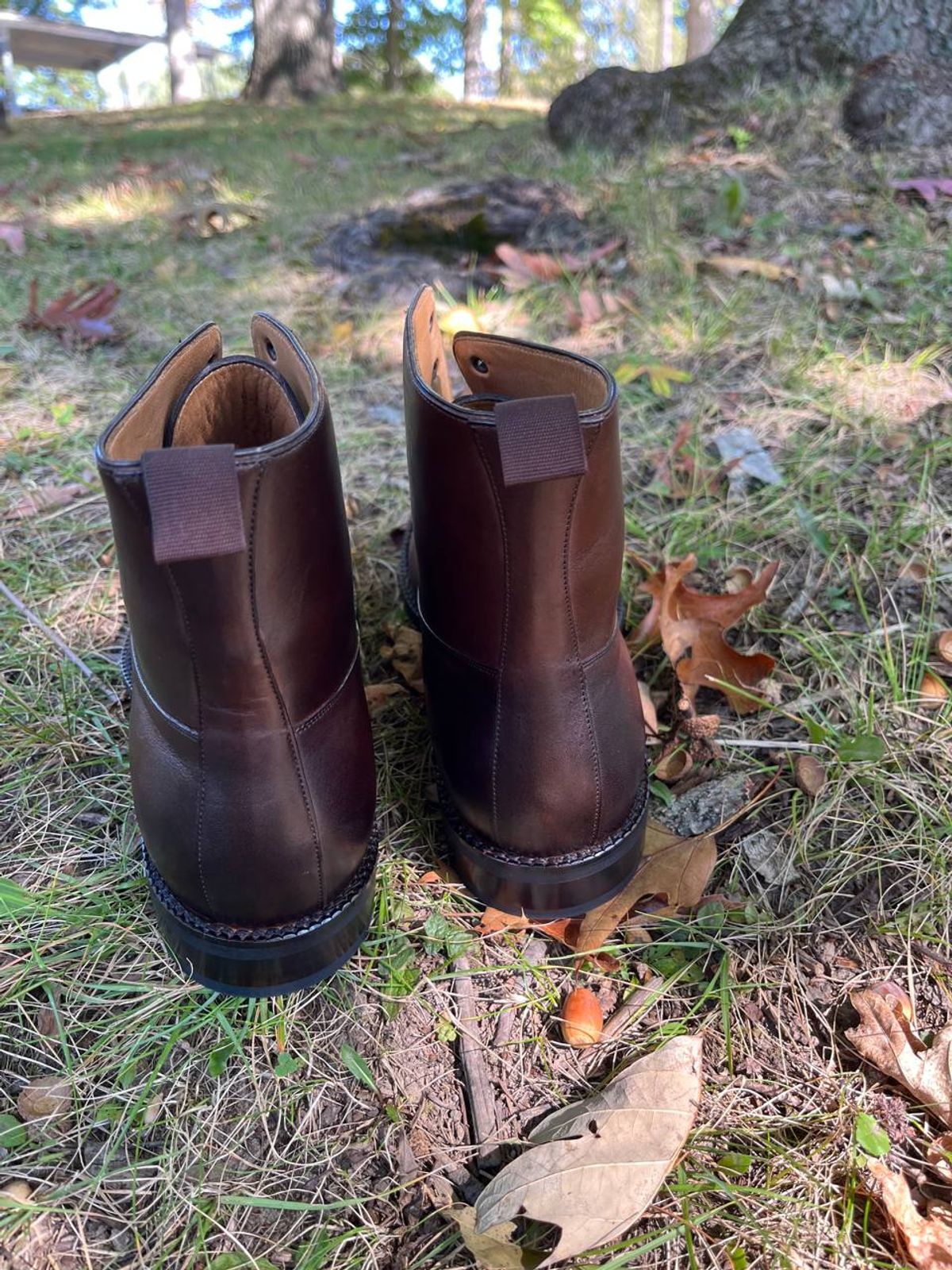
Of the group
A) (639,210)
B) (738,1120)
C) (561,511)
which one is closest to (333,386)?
(639,210)

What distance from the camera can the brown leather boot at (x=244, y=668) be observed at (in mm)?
802

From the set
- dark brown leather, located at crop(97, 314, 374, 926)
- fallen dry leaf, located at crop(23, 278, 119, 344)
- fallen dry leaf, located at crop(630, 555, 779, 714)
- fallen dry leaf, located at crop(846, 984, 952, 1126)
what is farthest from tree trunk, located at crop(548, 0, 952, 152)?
fallen dry leaf, located at crop(846, 984, 952, 1126)

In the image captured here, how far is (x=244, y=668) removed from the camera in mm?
871

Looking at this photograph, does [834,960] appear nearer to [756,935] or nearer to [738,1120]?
[756,935]

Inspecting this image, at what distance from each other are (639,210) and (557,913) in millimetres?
2916

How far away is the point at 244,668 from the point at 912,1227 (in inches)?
Result: 34.8

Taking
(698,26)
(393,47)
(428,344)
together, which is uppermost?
(698,26)

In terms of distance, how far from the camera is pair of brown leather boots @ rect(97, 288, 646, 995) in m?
0.84

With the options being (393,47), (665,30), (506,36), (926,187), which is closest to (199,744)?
(926,187)

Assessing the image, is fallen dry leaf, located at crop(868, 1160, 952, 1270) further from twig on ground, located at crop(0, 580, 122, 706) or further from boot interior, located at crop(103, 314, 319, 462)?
twig on ground, located at crop(0, 580, 122, 706)

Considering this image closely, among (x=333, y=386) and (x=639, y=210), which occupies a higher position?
(x=639, y=210)

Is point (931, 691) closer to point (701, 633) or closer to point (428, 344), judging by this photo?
point (701, 633)

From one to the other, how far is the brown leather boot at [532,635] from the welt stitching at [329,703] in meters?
0.14

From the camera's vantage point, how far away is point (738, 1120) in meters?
0.91
